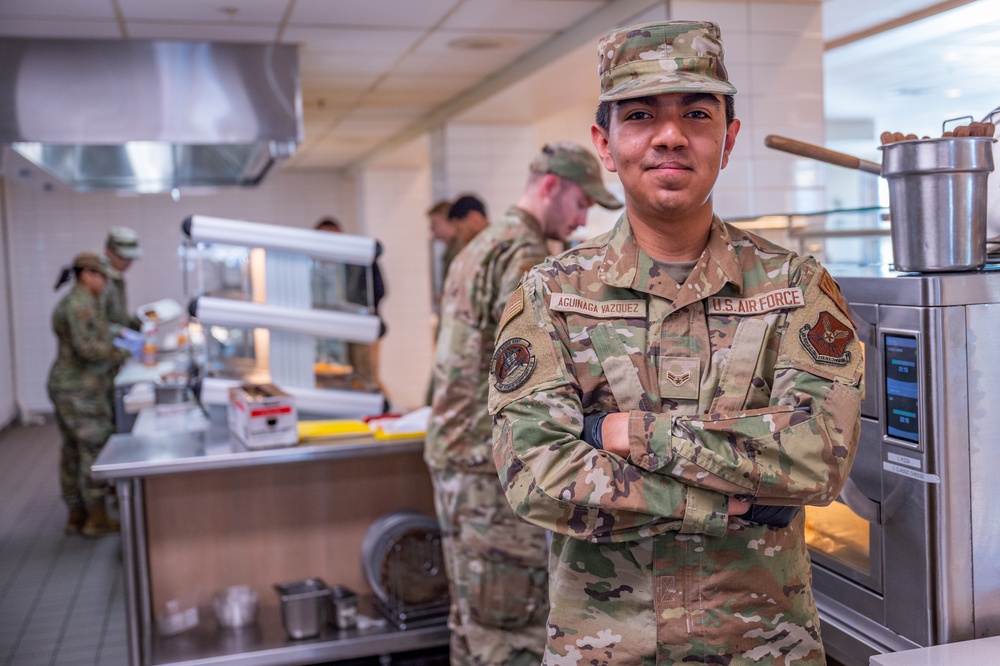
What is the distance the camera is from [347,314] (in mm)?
3607

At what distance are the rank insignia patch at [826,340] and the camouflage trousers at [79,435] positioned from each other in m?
5.13

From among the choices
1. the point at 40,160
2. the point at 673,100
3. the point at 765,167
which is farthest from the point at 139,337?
the point at 673,100

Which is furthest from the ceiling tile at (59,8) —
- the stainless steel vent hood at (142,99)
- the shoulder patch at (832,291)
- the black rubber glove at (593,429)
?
the shoulder patch at (832,291)

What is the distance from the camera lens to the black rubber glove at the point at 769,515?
1.46 m

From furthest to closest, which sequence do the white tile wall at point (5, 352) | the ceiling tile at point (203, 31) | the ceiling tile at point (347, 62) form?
the white tile wall at point (5, 352), the ceiling tile at point (347, 62), the ceiling tile at point (203, 31)

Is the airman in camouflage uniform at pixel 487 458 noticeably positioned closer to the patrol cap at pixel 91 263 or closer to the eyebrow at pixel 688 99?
the eyebrow at pixel 688 99

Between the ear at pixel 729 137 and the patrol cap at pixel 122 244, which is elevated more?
the patrol cap at pixel 122 244

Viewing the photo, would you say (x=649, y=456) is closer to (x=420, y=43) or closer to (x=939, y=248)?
(x=939, y=248)

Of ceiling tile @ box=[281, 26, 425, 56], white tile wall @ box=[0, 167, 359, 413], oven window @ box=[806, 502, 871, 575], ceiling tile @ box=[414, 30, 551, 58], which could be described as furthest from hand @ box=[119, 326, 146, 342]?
oven window @ box=[806, 502, 871, 575]

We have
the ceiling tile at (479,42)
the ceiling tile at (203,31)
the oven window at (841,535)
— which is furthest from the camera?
the ceiling tile at (479,42)

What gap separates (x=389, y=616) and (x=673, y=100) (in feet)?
7.81

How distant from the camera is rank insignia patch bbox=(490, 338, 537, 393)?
5.14 ft

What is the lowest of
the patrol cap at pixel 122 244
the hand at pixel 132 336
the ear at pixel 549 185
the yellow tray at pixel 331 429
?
the yellow tray at pixel 331 429

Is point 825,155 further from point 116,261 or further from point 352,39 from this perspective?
point 116,261
